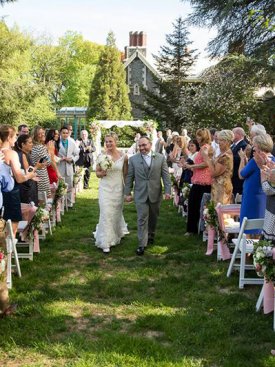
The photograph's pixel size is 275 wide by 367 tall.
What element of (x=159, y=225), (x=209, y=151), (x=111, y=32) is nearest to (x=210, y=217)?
(x=209, y=151)

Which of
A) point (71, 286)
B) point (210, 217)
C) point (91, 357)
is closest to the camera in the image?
point (91, 357)

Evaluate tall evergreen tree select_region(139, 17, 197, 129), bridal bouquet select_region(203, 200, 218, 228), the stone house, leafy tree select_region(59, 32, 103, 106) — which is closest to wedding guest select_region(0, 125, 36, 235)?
bridal bouquet select_region(203, 200, 218, 228)

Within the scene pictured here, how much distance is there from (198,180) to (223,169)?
1.23 m

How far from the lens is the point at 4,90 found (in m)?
32.1

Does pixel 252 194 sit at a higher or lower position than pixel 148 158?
lower

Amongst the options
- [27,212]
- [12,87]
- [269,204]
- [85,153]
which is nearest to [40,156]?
[27,212]

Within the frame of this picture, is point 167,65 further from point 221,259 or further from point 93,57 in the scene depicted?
point 221,259

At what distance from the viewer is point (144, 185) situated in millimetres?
8164

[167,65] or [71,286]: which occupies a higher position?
[167,65]

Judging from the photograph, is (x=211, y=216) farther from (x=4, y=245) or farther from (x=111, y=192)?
(x=4, y=245)

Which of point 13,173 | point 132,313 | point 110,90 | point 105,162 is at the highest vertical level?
point 110,90

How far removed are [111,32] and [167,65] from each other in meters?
8.39

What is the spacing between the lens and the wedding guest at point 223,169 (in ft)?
25.4

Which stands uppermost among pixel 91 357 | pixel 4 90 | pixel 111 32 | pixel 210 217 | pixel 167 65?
pixel 111 32
